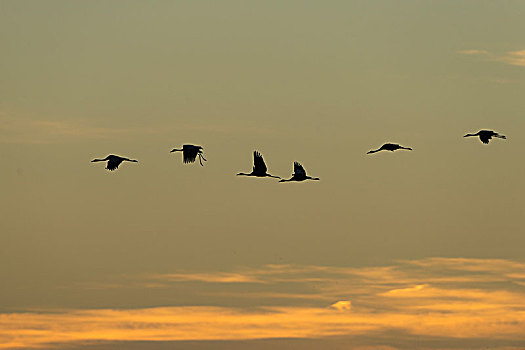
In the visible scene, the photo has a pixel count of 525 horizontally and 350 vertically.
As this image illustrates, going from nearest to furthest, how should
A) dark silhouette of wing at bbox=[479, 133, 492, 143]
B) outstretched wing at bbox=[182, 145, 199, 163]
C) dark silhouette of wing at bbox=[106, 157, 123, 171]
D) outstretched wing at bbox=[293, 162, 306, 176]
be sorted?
dark silhouette of wing at bbox=[479, 133, 492, 143]
outstretched wing at bbox=[182, 145, 199, 163]
dark silhouette of wing at bbox=[106, 157, 123, 171]
outstretched wing at bbox=[293, 162, 306, 176]

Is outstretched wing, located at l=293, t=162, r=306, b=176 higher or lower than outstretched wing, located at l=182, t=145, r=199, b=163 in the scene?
lower

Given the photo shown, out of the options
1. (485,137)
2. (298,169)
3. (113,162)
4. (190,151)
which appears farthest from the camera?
(298,169)

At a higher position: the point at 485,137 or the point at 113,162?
the point at 485,137

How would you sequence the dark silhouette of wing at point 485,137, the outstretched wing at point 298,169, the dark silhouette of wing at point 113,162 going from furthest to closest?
the outstretched wing at point 298,169
the dark silhouette of wing at point 113,162
the dark silhouette of wing at point 485,137

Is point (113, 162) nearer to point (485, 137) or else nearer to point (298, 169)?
point (298, 169)

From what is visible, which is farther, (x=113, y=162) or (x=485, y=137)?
(x=113, y=162)

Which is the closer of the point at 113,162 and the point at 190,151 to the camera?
the point at 190,151

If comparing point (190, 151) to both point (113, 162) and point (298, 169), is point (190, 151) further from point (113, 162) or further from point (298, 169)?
point (298, 169)

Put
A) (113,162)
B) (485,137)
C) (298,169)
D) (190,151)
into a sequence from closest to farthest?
(485,137) < (190,151) < (113,162) < (298,169)

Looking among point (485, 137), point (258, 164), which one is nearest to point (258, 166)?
point (258, 164)

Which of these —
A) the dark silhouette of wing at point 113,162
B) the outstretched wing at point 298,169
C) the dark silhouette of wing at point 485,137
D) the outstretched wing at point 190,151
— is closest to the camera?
the dark silhouette of wing at point 485,137

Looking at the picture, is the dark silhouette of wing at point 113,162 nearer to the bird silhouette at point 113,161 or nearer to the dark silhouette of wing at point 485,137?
the bird silhouette at point 113,161

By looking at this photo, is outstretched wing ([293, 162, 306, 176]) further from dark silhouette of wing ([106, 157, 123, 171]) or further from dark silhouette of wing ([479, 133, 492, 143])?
dark silhouette of wing ([479, 133, 492, 143])

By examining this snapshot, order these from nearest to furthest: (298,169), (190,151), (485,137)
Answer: (485,137) → (190,151) → (298,169)
